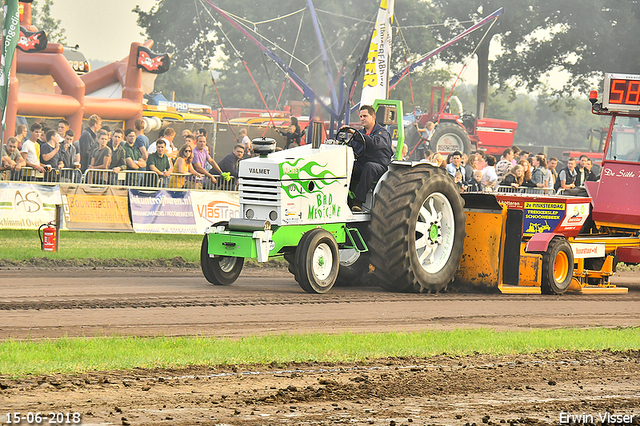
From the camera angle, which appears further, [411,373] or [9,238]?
[9,238]

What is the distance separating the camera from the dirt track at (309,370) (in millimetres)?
5457

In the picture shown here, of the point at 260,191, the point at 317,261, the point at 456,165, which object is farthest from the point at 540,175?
the point at 260,191

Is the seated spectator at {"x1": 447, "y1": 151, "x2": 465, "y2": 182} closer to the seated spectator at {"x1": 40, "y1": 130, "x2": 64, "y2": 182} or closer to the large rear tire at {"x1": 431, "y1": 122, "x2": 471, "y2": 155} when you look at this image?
the seated spectator at {"x1": 40, "y1": 130, "x2": 64, "y2": 182}

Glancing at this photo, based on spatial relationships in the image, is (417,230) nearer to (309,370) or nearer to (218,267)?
(218,267)

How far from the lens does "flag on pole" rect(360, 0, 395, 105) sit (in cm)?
3020

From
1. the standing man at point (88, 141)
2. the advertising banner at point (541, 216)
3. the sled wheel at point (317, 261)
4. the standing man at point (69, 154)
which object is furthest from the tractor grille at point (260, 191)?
the standing man at point (88, 141)

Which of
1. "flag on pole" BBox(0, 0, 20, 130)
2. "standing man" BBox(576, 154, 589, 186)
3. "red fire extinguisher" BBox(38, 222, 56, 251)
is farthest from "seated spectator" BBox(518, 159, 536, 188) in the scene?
"flag on pole" BBox(0, 0, 20, 130)

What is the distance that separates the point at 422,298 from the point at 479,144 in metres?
31.8

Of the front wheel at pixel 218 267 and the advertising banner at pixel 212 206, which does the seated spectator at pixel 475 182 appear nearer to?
the advertising banner at pixel 212 206

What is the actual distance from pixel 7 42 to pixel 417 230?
7989mm

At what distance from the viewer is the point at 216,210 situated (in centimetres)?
1827

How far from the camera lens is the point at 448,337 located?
8.42m

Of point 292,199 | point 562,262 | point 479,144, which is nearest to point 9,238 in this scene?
point 292,199

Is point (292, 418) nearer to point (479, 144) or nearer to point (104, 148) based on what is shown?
point (104, 148)
